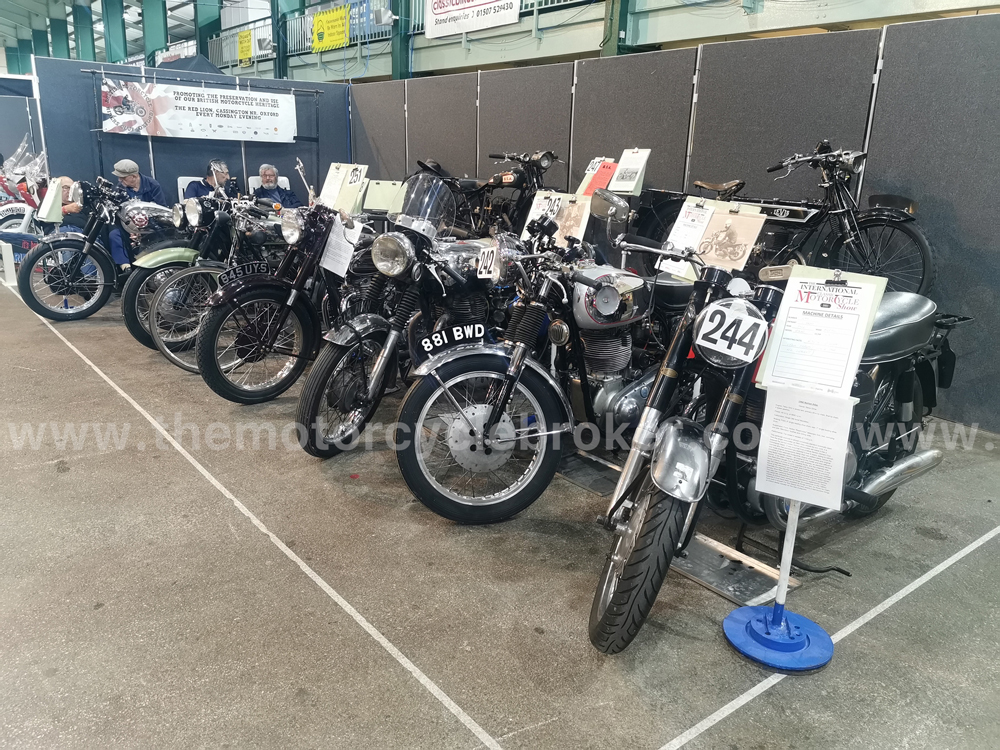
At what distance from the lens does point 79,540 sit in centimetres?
241

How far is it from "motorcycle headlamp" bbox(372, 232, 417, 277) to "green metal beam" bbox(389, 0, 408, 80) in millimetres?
8504

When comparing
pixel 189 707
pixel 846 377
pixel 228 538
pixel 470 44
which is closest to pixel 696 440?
pixel 846 377

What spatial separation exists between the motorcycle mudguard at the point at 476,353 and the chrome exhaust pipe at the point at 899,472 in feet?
3.25

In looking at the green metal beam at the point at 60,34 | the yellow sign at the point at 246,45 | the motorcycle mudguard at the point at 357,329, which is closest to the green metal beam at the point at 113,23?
the yellow sign at the point at 246,45

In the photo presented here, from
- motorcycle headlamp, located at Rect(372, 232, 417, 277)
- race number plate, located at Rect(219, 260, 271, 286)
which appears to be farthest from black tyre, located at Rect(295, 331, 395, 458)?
race number plate, located at Rect(219, 260, 271, 286)

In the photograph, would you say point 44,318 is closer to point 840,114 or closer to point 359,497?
point 359,497

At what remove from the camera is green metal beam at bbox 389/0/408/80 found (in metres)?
10.0

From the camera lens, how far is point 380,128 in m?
8.25

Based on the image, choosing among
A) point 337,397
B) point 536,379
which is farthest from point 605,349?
point 337,397

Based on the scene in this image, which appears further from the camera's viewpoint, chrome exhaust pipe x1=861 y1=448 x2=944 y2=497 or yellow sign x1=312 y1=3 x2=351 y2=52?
yellow sign x1=312 y1=3 x2=351 y2=52

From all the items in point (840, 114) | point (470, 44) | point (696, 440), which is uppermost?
point (470, 44)

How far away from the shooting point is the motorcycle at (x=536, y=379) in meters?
2.42

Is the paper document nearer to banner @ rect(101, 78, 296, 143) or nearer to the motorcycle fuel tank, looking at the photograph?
the motorcycle fuel tank

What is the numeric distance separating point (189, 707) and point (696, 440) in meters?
1.37
